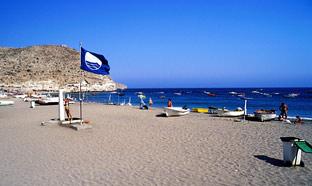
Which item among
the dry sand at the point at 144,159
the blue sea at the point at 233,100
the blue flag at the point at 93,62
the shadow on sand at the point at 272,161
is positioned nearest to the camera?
the dry sand at the point at 144,159

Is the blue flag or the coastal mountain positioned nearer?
the blue flag

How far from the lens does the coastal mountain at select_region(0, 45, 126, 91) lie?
95.2 m

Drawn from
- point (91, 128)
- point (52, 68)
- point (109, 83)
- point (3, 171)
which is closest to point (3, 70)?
point (52, 68)

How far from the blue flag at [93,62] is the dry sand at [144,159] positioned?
303 centimetres

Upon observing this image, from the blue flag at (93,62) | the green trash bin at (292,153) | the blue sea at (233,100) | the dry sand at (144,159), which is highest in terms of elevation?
the blue flag at (93,62)

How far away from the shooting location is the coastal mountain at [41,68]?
9521 centimetres

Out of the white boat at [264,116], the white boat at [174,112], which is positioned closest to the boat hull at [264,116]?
the white boat at [264,116]

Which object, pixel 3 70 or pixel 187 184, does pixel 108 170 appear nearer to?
pixel 187 184

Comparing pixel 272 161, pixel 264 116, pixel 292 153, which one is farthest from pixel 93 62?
pixel 264 116

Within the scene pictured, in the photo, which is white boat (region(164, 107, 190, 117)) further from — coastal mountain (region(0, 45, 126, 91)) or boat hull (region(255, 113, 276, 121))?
coastal mountain (region(0, 45, 126, 91))

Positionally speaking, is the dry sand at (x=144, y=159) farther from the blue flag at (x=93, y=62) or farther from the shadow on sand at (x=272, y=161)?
the blue flag at (x=93, y=62)

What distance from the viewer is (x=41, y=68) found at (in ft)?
349

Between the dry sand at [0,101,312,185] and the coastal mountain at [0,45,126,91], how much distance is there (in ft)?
255

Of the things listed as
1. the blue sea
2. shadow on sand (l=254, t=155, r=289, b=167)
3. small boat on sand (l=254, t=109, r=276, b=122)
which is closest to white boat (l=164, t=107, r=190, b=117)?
the blue sea
